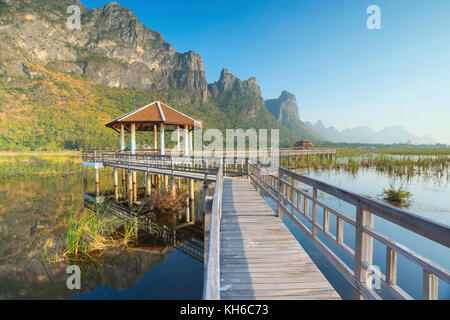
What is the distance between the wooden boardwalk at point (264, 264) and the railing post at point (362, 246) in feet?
1.25

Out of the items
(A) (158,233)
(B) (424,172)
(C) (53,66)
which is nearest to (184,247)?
(A) (158,233)

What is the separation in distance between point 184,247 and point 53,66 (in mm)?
81777

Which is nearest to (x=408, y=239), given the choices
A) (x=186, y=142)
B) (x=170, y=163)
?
(x=170, y=163)

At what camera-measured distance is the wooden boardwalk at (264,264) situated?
97.2 inches

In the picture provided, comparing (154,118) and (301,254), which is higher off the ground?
(154,118)

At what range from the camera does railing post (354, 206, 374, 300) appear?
2201 millimetres

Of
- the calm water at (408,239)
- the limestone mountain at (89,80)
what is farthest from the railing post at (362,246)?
the limestone mountain at (89,80)

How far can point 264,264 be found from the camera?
3055mm

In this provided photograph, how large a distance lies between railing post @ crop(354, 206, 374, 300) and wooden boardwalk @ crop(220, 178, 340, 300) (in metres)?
0.38

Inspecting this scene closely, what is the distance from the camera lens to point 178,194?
13.6 meters

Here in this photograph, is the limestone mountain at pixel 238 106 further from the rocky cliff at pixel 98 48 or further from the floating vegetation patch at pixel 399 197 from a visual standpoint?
the floating vegetation patch at pixel 399 197

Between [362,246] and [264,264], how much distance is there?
1327 millimetres


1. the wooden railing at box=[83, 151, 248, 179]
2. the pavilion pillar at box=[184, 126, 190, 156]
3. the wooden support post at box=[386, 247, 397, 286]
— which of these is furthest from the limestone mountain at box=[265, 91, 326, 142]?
the wooden support post at box=[386, 247, 397, 286]

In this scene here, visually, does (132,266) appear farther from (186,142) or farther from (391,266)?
(186,142)
